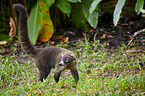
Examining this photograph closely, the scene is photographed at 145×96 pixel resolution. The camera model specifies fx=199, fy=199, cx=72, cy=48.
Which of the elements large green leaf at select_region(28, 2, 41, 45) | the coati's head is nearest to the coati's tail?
the coati's head

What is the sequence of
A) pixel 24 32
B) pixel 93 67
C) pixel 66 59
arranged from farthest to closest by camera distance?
pixel 93 67
pixel 24 32
pixel 66 59

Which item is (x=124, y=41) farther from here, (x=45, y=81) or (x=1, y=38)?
(x=1, y=38)

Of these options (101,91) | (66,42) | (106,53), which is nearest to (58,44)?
(66,42)

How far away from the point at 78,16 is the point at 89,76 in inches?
121

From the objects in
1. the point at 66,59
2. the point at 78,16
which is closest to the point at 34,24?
the point at 78,16

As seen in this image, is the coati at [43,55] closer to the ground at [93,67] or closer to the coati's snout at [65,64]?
the coati's snout at [65,64]

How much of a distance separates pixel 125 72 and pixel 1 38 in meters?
3.96

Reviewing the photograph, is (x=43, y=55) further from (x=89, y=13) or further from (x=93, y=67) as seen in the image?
(x=89, y=13)

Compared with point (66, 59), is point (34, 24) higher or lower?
higher

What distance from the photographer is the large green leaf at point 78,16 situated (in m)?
6.48

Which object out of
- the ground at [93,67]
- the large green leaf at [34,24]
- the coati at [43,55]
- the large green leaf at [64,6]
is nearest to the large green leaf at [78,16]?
the ground at [93,67]

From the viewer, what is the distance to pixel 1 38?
616 centimetres

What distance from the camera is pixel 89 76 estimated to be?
13.1 feet

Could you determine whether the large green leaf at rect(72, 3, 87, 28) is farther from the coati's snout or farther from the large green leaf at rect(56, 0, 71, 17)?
the coati's snout
